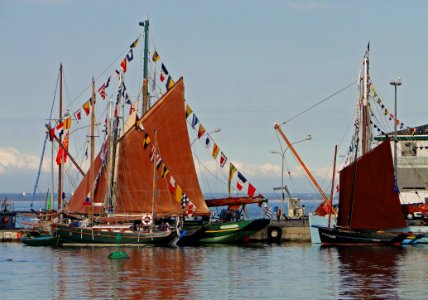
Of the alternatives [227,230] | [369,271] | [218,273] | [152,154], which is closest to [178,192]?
[152,154]

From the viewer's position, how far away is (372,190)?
111 meters

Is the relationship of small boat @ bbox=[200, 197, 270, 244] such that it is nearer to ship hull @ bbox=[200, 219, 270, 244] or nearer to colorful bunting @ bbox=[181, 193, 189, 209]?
ship hull @ bbox=[200, 219, 270, 244]

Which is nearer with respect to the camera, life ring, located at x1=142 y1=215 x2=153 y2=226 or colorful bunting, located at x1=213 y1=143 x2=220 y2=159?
life ring, located at x1=142 y1=215 x2=153 y2=226

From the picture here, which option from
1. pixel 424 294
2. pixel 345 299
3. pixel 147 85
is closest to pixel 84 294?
pixel 345 299

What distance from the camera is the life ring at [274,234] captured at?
117 metres

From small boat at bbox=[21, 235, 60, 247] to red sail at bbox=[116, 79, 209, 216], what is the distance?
6698 millimetres

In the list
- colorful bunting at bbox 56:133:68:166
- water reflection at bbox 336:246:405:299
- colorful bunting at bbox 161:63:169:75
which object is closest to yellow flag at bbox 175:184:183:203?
colorful bunting at bbox 161:63:169:75

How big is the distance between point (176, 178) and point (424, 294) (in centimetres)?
4880

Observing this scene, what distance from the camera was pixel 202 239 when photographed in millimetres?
115875

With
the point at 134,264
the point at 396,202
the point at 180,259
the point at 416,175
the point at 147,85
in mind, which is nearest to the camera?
the point at 134,264

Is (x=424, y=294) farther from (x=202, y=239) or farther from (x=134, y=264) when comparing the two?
(x=202, y=239)

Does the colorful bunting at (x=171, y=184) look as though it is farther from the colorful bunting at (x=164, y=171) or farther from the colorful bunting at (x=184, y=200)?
the colorful bunting at (x=184, y=200)

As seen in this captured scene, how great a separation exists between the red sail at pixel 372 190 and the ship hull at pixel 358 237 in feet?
3.85

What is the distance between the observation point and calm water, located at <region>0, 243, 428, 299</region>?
70.9 m
